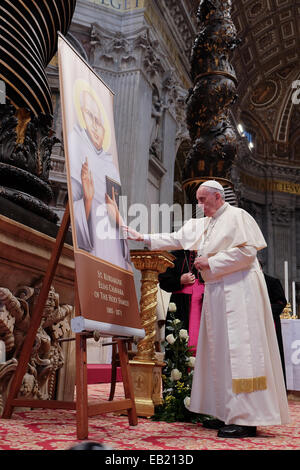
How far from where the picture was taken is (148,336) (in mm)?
3324

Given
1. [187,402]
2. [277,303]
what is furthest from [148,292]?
[277,303]

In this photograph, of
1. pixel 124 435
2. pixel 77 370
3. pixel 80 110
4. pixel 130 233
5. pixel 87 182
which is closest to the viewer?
pixel 77 370

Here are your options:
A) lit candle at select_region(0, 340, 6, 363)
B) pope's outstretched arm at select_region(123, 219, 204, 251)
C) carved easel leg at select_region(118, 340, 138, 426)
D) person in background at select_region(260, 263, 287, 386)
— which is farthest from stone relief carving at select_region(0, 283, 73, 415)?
person in background at select_region(260, 263, 287, 386)

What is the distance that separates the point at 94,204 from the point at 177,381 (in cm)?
143

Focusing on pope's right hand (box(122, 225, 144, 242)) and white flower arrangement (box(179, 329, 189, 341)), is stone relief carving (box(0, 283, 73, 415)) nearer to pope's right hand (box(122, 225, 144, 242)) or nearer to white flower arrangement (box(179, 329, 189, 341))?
pope's right hand (box(122, 225, 144, 242))

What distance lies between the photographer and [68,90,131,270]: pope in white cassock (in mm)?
2420

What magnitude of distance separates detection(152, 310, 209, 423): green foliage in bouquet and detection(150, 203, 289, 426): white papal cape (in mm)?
284

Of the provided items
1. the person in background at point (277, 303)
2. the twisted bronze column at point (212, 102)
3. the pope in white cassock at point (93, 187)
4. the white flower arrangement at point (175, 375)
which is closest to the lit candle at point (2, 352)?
the pope in white cassock at point (93, 187)

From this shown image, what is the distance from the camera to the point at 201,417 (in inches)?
123

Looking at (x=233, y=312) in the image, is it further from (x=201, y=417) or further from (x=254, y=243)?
(x=201, y=417)

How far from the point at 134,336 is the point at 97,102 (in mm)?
1406

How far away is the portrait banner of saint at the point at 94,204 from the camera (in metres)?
2.36

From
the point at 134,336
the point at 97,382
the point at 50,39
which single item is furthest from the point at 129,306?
the point at 97,382

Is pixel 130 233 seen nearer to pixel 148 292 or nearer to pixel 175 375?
pixel 148 292
